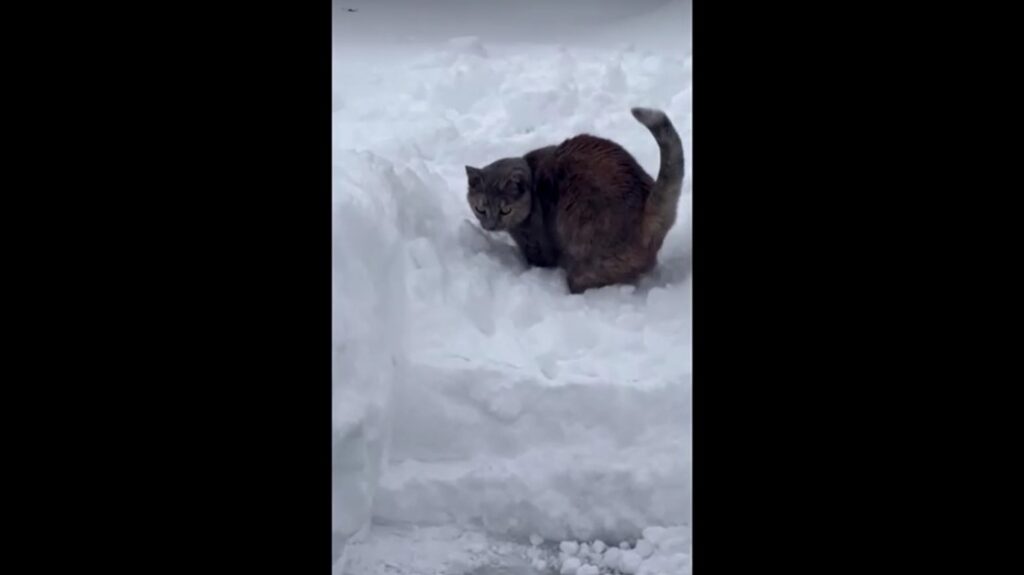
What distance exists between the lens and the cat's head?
2.35 meters

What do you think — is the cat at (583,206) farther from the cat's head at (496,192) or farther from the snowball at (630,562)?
the snowball at (630,562)

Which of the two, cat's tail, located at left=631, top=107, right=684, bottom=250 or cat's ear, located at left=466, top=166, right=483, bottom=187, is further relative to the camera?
cat's ear, located at left=466, top=166, right=483, bottom=187

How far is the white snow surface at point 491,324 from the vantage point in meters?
1.99

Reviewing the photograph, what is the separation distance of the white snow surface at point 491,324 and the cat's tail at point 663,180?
1.3 inches

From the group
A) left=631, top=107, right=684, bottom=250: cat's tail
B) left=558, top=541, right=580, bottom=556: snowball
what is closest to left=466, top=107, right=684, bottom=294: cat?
left=631, top=107, right=684, bottom=250: cat's tail

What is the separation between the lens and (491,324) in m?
2.19

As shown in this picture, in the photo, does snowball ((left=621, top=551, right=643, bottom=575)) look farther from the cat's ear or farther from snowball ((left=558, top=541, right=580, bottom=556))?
the cat's ear

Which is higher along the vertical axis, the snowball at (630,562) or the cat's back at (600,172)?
the cat's back at (600,172)

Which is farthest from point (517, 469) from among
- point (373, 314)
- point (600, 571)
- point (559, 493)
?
point (373, 314)

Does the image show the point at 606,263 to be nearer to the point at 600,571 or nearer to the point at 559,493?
the point at 559,493

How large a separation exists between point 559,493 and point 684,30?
3.80 feet

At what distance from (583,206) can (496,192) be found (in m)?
0.23

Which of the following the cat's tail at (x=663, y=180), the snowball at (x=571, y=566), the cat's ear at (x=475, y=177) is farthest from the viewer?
the cat's ear at (x=475, y=177)

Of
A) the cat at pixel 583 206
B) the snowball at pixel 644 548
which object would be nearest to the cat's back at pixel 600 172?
the cat at pixel 583 206
